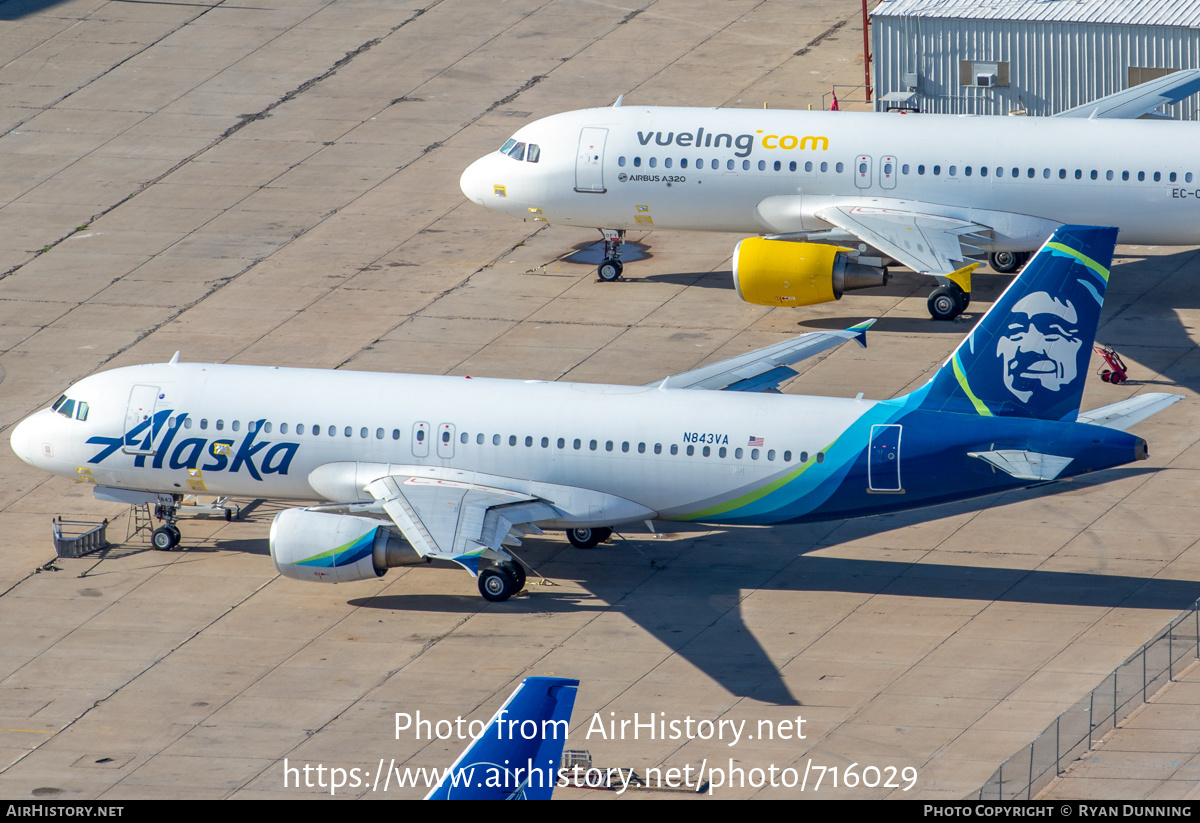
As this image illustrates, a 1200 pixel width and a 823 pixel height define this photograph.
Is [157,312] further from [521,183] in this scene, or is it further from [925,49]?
[925,49]

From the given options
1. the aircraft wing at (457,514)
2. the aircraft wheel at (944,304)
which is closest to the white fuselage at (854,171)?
the aircraft wheel at (944,304)

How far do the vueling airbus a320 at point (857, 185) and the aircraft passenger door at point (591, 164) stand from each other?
0.03 meters

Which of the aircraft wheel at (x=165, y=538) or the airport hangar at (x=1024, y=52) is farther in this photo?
the airport hangar at (x=1024, y=52)

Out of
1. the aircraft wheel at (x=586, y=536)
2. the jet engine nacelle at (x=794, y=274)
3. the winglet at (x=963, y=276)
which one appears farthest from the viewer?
the jet engine nacelle at (x=794, y=274)

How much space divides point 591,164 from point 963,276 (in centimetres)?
1038

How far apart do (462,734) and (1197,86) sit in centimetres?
3402

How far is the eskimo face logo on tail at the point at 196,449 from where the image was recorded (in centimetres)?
4231

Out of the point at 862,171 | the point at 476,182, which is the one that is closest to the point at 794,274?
the point at 862,171

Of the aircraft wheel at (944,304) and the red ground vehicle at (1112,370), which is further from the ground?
the aircraft wheel at (944,304)

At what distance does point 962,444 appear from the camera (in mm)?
39625

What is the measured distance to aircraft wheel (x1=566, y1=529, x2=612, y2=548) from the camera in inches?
1708

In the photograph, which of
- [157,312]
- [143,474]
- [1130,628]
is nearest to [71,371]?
[157,312]

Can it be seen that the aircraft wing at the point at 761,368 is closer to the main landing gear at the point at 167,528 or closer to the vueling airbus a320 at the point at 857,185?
the vueling airbus a320 at the point at 857,185

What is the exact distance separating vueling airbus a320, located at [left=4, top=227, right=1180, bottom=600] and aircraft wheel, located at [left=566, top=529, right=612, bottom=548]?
0.06m
